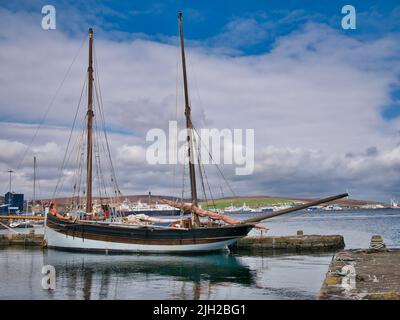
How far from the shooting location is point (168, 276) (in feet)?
90.8

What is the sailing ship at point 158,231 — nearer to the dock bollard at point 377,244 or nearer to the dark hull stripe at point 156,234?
the dark hull stripe at point 156,234

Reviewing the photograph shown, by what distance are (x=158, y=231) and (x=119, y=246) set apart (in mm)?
4302

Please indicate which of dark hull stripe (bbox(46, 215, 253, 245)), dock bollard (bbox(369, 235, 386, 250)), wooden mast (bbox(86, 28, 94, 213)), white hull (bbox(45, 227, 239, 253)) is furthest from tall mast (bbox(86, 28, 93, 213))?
dock bollard (bbox(369, 235, 386, 250))

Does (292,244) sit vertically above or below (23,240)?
above

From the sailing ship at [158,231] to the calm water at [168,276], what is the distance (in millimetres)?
1519

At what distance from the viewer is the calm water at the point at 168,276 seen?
20953 millimetres

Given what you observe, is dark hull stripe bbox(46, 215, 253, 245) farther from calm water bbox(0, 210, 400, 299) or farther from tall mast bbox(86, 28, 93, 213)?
tall mast bbox(86, 28, 93, 213)

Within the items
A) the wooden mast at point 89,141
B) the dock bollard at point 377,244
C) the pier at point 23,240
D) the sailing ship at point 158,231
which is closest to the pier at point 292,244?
the sailing ship at point 158,231

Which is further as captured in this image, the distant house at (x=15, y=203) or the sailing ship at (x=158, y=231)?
the distant house at (x=15, y=203)

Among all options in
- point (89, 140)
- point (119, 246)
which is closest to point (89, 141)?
point (89, 140)

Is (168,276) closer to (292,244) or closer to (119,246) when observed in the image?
(119,246)
